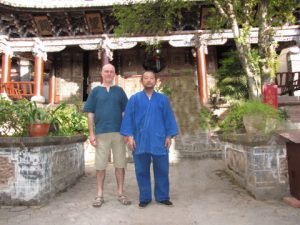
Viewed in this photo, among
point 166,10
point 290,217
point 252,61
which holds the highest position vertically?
point 166,10

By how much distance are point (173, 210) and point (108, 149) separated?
3.61ft

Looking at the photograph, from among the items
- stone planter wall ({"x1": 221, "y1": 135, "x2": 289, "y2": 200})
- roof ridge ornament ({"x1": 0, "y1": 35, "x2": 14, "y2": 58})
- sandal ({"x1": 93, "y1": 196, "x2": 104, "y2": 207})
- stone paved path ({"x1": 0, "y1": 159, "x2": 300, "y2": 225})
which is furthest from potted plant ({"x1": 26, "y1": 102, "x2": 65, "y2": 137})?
roof ridge ornament ({"x1": 0, "y1": 35, "x2": 14, "y2": 58})

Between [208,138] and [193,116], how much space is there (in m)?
1.48

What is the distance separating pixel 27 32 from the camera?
46.6 feet

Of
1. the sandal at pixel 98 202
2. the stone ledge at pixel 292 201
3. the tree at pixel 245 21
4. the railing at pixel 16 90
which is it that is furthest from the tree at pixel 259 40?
the railing at pixel 16 90

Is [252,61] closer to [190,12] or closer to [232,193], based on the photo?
[232,193]

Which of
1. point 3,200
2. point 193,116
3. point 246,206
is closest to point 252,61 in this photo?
point 246,206

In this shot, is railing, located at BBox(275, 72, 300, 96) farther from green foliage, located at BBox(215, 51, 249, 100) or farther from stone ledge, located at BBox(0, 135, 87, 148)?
stone ledge, located at BBox(0, 135, 87, 148)

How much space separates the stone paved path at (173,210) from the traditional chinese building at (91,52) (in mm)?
5949

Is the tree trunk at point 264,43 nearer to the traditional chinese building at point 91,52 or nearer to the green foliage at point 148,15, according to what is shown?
the green foliage at point 148,15

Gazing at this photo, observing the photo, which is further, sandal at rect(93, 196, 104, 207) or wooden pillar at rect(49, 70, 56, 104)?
wooden pillar at rect(49, 70, 56, 104)

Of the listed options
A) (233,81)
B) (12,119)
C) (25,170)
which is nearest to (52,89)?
(233,81)

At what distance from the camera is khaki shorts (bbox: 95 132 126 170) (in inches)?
166

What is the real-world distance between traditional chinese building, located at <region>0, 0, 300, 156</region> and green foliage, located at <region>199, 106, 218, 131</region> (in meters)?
0.36
